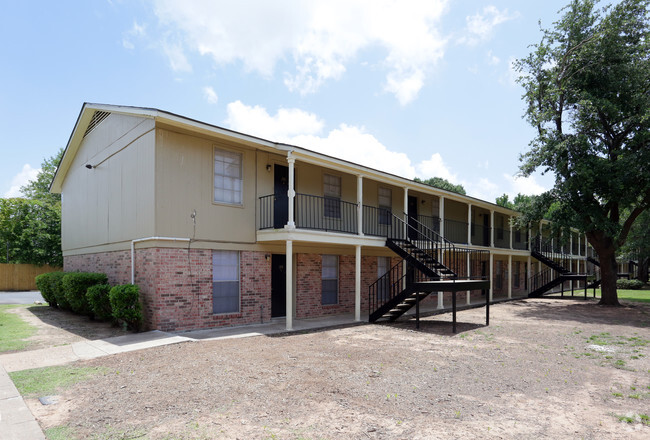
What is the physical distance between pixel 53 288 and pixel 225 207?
27.4 feet

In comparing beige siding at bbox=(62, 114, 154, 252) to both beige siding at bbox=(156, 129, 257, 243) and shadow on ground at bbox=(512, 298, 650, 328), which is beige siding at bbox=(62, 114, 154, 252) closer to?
beige siding at bbox=(156, 129, 257, 243)

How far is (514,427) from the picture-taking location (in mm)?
4613

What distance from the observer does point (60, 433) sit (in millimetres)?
4414

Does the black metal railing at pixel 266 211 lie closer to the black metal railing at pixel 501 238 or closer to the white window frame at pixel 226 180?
the white window frame at pixel 226 180

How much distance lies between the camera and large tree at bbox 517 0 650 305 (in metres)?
16.2

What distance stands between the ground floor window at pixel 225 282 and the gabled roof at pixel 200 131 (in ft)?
10.3

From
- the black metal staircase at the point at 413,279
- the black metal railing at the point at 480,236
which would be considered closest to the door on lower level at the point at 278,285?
the black metal staircase at the point at 413,279

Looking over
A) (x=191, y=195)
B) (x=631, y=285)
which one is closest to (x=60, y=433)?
(x=191, y=195)

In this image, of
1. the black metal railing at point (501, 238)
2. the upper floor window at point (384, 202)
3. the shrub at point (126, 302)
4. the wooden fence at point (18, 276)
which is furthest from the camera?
the wooden fence at point (18, 276)

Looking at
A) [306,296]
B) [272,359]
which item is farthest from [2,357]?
[306,296]

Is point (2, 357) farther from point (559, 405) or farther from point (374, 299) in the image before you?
point (374, 299)

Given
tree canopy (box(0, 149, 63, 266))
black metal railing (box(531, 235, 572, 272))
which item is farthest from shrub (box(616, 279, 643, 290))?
tree canopy (box(0, 149, 63, 266))

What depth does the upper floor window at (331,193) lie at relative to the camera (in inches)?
564

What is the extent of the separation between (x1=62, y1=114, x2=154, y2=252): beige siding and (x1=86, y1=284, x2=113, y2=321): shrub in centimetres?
148
